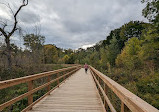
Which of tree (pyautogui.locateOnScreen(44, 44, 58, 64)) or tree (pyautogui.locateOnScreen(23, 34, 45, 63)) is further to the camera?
tree (pyautogui.locateOnScreen(44, 44, 58, 64))

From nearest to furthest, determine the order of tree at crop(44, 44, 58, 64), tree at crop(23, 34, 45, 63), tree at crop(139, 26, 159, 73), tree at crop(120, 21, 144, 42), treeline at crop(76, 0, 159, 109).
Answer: treeline at crop(76, 0, 159, 109) < tree at crop(139, 26, 159, 73) < tree at crop(23, 34, 45, 63) < tree at crop(44, 44, 58, 64) < tree at crop(120, 21, 144, 42)

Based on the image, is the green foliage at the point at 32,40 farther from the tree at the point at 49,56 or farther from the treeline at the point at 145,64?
the treeline at the point at 145,64

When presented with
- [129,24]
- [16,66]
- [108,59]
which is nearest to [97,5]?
[16,66]

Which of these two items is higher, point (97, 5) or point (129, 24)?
point (129, 24)

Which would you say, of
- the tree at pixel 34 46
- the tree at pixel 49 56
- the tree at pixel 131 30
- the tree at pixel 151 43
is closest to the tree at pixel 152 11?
the tree at pixel 151 43

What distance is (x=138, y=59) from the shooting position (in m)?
17.3

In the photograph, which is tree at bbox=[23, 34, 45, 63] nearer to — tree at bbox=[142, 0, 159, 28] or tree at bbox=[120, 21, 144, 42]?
tree at bbox=[142, 0, 159, 28]

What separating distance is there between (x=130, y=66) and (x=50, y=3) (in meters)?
13.5

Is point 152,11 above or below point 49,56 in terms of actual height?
A: above

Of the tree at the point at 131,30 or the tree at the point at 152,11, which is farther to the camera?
the tree at the point at 131,30

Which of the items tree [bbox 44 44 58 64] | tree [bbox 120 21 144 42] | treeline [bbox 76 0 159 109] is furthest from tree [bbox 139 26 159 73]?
tree [bbox 120 21 144 42]

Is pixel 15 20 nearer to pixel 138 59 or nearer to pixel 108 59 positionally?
pixel 138 59

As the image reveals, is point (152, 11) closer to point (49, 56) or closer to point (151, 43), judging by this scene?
point (151, 43)

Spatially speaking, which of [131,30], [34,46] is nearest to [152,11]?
[34,46]
